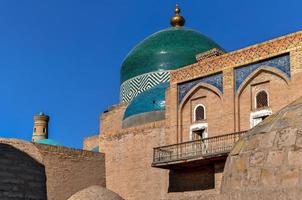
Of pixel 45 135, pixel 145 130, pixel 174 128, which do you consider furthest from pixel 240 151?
pixel 45 135

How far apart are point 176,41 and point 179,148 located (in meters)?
6.58

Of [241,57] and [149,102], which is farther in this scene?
[149,102]

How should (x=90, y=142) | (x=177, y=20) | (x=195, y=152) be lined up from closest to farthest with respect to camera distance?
(x=195, y=152)
(x=177, y=20)
(x=90, y=142)

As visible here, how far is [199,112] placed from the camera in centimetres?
1490

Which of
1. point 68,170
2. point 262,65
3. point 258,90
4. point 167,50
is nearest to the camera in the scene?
point 262,65

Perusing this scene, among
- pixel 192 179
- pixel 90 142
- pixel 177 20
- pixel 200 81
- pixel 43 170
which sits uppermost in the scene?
pixel 177 20

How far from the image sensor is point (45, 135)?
33.2 meters

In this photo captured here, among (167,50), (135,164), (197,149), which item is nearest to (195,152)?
(197,149)

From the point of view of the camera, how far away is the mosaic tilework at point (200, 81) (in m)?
14.4

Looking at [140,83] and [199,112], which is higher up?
[140,83]

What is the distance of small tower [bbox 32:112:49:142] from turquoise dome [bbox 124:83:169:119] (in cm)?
1633

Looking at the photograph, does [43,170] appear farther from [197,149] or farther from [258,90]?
[258,90]

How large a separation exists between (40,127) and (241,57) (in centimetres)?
2185

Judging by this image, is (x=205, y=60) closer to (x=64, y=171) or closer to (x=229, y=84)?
(x=229, y=84)
